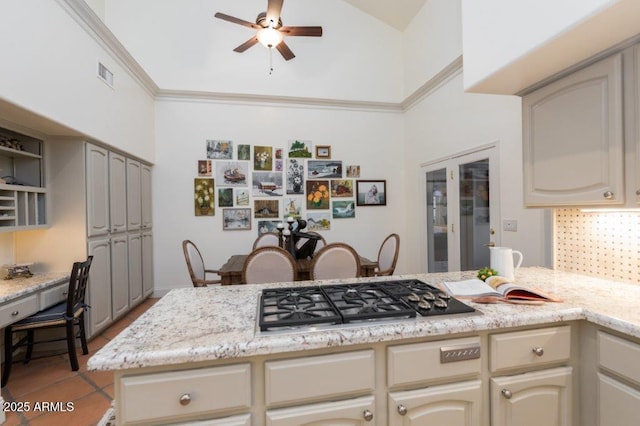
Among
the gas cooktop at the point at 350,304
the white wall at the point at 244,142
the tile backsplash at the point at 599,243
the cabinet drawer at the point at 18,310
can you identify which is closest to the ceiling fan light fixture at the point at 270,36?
the white wall at the point at 244,142

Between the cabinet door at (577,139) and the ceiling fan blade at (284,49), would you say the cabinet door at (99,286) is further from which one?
the cabinet door at (577,139)

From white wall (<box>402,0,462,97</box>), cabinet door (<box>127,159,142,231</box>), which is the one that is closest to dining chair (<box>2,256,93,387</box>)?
cabinet door (<box>127,159,142,231</box>)

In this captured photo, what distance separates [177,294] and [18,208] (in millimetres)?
2096

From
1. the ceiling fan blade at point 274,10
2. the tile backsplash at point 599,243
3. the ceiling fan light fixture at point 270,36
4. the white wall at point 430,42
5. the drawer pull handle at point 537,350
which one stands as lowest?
the drawer pull handle at point 537,350

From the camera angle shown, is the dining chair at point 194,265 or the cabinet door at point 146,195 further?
the cabinet door at point 146,195

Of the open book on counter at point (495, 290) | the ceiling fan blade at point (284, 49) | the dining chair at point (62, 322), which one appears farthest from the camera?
the ceiling fan blade at point (284, 49)

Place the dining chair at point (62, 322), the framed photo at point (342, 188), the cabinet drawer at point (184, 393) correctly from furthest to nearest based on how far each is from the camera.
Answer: the framed photo at point (342, 188)
the dining chair at point (62, 322)
the cabinet drawer at point (184, 393)

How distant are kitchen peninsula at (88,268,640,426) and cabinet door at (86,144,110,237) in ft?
7.26

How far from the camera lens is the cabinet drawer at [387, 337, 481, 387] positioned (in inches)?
41.2

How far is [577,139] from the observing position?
58.5 inches

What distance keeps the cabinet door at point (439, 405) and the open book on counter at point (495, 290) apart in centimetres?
40

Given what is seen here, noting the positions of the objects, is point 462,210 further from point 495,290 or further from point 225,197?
point 225,197

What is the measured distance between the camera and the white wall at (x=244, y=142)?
4375 millimetres

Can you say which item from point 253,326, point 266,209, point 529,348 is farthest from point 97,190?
point 529,348
